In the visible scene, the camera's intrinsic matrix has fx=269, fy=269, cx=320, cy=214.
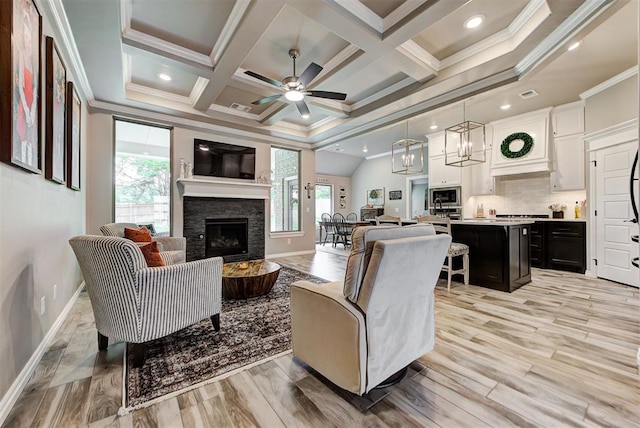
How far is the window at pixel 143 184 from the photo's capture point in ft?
16.5

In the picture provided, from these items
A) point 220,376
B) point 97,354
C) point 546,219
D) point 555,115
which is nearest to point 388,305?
point 220,376

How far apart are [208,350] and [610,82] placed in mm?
5853

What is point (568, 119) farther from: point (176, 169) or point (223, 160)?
point (176, 169)

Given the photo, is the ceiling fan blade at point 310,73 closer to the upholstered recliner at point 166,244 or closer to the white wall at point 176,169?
the upholstered recliner at point 166,244

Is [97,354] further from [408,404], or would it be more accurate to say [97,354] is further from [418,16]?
[418,16]

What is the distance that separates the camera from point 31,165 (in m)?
1.72

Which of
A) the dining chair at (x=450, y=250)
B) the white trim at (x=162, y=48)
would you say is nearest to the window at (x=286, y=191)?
the white trim at (x=162, y=48)

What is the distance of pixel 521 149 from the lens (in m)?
5.00

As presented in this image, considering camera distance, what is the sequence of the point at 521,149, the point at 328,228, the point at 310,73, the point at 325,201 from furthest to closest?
the point at 325,201 → the point at 328,228 → the point at 521,149 → the point at 310,73

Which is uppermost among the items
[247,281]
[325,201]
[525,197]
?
[325,201]

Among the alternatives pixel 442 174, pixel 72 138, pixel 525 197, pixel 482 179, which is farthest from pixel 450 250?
pixel 72 138

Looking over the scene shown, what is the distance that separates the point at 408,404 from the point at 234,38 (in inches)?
132

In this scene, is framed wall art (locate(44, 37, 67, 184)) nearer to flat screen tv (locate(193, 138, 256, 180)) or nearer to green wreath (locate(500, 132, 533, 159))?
flat screen tv (locate(193, 138, 256, 180))

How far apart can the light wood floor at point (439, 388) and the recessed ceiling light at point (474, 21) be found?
117 inches
